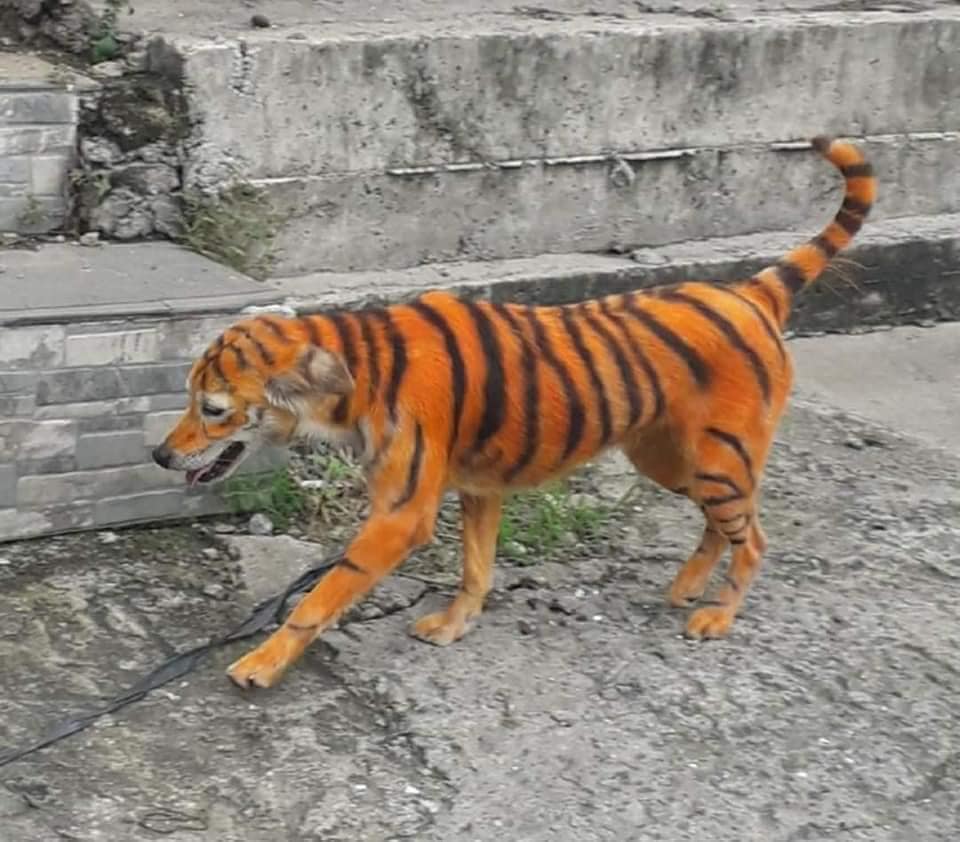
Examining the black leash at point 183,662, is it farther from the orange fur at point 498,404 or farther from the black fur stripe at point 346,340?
the black fur stripe at point 346,340

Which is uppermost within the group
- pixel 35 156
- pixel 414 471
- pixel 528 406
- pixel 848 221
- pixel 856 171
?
pixel 856 171

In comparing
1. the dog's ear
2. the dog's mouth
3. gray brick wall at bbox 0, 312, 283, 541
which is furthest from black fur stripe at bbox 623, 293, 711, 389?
gray brick wall at bbox 0, 312, 283, 541

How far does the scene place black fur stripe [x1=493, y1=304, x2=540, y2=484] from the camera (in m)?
4.50

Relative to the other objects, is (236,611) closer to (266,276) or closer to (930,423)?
(266,276)

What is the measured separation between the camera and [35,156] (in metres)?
5.57

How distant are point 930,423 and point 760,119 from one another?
4.56 ft

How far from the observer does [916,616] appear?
489cm

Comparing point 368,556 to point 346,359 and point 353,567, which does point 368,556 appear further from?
point 346,359

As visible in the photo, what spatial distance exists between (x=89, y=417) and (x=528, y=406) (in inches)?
50.2

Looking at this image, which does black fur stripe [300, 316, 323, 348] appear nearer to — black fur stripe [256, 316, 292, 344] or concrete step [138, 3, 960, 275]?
black fur stripe [256, 316, 292, 344]

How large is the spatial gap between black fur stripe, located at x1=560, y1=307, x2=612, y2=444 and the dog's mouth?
88 centimetres

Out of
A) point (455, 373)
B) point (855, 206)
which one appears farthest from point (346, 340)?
point (855, 206)

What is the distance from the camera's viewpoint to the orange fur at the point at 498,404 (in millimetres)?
4312

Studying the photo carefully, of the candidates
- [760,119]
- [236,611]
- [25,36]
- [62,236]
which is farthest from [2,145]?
[760,119]
